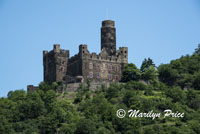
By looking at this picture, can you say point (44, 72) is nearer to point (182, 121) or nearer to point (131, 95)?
point (131, 95)

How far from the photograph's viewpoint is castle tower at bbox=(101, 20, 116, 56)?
117m

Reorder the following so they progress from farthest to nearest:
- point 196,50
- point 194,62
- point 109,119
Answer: point 196,50, point 194,62, point 109,119

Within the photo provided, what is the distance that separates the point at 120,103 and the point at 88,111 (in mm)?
6796

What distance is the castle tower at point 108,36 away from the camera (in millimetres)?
117438

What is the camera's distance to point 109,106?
103375 mm

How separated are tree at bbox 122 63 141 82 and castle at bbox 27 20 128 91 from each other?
729mm

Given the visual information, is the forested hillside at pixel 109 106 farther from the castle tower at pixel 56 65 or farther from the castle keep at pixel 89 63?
the castle tower at pixel 56 65

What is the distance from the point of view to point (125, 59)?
116250 millimetres

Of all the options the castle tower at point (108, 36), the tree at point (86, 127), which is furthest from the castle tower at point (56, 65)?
the tree at point (86, 127)

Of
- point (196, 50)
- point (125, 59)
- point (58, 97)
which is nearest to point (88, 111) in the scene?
point (58, 97)

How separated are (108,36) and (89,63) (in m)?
7.43

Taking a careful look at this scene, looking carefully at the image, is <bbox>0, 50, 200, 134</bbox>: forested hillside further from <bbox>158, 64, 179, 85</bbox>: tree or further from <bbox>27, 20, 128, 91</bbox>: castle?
<bbox>27, 20, 128, 91</bbox>: castle

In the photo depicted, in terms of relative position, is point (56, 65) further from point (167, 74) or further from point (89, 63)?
point (167, 74)

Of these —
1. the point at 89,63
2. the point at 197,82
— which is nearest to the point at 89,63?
the point at 89,63
